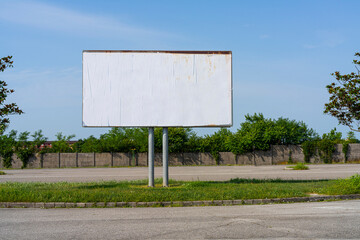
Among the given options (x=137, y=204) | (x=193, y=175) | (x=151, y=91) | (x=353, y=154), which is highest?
(x=151, y=91)

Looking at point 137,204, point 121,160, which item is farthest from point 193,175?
point 121,160

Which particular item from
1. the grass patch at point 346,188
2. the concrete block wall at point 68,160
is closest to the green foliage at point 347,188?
the grass patch at point 346,188

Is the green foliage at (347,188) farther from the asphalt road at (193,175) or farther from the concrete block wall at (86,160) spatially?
the concrete block wall at (86,160)

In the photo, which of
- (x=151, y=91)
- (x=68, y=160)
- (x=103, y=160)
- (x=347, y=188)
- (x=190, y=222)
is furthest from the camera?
(x=103, y=160)

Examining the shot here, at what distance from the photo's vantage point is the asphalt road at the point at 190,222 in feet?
24.7

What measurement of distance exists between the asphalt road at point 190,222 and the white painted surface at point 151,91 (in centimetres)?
596

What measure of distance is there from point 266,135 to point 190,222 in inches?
1564

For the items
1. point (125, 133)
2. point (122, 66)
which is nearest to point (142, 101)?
point (122, 66)

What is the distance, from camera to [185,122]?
55.9 feet

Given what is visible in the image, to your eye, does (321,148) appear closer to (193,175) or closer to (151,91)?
(193,175)

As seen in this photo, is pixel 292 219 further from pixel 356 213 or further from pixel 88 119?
pixel 88 119

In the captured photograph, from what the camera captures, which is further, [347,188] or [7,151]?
[7,151]

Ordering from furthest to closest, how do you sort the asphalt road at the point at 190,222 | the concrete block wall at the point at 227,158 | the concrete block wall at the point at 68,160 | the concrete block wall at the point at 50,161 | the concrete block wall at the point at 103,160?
1. the concrete block wall at the point at 227,158
2. the concrete block wall at the point at 103,160
3. the concrete block wall at the point at 68,160
4. the concrete block wall at the point at 50,161
5. the asphalt road at the point at 190,222

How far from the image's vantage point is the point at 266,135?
47312 millimetres
